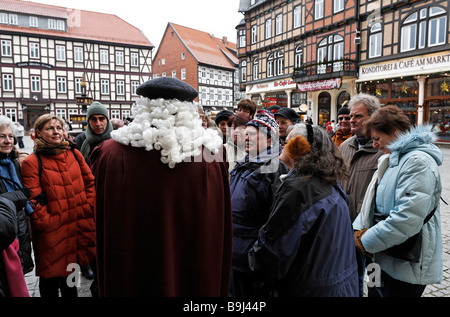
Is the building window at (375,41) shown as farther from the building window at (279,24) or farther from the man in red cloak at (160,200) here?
the man in red cloak at (160,200)

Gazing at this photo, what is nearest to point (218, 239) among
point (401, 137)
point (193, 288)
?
point (193, 288)

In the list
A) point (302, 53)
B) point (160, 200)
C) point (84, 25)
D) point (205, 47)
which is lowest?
point (160, 200)

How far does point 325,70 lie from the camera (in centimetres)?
1892

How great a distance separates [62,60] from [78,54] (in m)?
1.72

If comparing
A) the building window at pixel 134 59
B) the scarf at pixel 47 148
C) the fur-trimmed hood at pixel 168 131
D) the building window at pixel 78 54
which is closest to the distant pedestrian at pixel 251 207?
the fur-trimmed hood at pixel 168 131

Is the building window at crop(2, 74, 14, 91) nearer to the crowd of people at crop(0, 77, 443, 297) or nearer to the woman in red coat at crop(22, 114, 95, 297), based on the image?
the woman in red coat at crop(22, 114, 95, 297)

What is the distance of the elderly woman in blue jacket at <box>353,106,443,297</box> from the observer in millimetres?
1870

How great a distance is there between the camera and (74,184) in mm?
2715

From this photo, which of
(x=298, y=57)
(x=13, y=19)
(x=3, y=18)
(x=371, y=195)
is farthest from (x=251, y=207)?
(x=3, y=18)

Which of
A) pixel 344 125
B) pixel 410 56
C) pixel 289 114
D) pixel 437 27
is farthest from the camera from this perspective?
pixel 410 56

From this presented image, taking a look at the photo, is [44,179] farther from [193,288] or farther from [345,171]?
[345,171]

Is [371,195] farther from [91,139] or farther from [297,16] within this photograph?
[297,16]

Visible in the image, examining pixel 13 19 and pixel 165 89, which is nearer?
pixel 165 89

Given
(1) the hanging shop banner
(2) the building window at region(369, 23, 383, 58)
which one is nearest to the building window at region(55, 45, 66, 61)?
(1) the hanging shop banner
